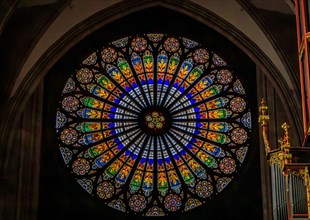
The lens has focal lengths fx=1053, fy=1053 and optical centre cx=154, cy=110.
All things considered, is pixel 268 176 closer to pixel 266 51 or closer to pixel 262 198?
pixel 262 198

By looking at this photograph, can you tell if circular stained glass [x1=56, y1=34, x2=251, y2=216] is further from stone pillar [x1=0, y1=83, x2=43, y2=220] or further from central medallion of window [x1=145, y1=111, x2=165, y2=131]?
stone pillar [x1=0, y1=83, x2=43, y2=220]

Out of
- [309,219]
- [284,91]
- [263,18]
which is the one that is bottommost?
[309,219]

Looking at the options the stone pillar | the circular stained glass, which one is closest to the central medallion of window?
the circular stained glass

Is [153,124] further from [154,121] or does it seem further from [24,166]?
[24,166]

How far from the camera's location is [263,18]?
2155cm

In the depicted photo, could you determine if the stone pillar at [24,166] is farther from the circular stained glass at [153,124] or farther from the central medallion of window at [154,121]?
the central medallion of window at [154,121]

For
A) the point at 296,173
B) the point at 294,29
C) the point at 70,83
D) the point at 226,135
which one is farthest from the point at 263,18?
the point at 296,173

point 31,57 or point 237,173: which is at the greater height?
point 31,57

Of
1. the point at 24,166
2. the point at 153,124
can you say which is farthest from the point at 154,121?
the point at 24,166

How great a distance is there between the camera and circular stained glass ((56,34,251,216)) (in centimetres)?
2286

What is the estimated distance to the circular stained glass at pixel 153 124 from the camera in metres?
22.9

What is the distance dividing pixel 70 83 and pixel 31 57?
6.66ft

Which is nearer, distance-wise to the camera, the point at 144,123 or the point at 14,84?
the point at 14,84

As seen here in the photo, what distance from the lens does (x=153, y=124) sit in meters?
23.4
